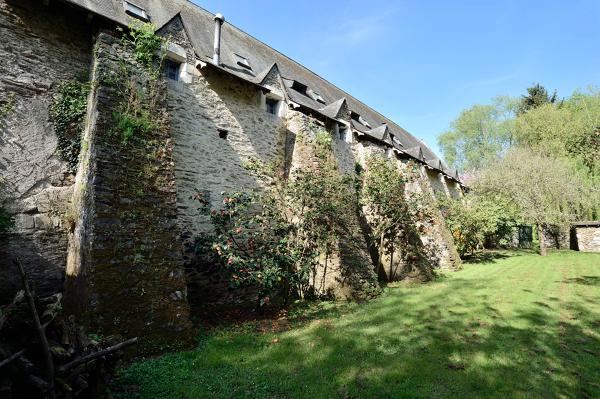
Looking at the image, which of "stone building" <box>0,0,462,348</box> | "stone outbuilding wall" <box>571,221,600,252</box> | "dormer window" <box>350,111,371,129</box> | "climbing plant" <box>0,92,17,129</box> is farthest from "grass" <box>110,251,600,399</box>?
"stone outbuilding wall" <box>571,221,600,252</box>

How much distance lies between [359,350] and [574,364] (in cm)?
282

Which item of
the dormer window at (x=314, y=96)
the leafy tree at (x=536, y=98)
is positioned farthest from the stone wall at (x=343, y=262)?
the leafy tree at (x=536, y=98)

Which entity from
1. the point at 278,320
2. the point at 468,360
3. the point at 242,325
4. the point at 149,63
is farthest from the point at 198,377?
the point at 149,63

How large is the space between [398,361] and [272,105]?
320 inches

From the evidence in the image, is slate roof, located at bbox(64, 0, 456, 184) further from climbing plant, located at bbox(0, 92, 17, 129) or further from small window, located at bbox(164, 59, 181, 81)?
climbing plant, located at bbox(0, 92, 17, 129)

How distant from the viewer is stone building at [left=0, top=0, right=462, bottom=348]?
5047 millimetres

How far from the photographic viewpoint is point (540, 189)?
1827cm

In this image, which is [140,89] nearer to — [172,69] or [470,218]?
[172,69]

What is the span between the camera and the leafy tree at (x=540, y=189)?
17.9m

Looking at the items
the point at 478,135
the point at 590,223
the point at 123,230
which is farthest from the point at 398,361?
the point at 478,135

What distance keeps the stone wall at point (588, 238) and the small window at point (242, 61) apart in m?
21.4

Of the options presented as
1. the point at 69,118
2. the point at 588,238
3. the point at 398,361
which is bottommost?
the point at 398,361

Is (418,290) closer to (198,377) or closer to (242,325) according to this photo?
(242,325)

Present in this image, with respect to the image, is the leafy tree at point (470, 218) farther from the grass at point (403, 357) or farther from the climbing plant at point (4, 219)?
the climbing plant at point (4, 219)
